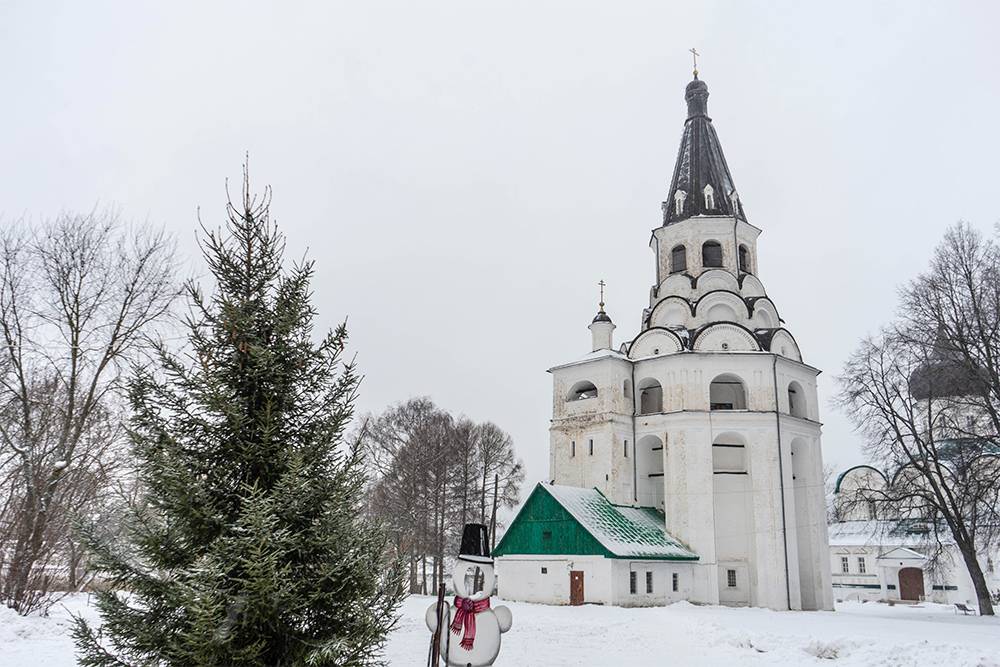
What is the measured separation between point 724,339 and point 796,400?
5.15 m

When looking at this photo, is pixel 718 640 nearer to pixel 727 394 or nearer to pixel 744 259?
pixel 727 394

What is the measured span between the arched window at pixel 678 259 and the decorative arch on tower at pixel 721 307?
2427 millimetres

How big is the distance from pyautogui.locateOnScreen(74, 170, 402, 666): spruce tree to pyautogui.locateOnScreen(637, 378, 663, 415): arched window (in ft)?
92.2

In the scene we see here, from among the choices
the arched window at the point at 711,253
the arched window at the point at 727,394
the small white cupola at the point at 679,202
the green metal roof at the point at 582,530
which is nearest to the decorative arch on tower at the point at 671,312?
the arched window at the point at 711,253

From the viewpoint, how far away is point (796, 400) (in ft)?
112

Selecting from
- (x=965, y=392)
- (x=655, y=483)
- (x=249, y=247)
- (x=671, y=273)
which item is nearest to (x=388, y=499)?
(x=655, y=483)

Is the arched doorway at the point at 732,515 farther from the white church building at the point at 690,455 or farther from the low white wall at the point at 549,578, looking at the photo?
the low white wall at the point at 549,578

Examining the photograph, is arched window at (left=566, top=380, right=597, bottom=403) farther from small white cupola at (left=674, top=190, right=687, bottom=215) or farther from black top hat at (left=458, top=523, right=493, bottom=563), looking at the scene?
black top hat at (left=458, top=523, right=493, bottom=563)

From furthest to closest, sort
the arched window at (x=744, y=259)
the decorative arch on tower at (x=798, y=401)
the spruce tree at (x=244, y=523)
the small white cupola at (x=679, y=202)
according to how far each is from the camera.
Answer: the small white cupola at (x=679, y=202), the arched window at (x=744, y=259), the decorative arch on tower at (x=798, y=401), the spruce tree at (x=244, y=523)

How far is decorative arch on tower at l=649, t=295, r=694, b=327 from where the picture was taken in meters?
34.4

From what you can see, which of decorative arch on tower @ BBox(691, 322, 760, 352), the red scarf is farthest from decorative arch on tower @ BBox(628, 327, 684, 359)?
the red scarf

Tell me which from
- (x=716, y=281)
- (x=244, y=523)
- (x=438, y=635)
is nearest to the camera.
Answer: (x=244, y=523)

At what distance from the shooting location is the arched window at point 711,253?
3570 cm

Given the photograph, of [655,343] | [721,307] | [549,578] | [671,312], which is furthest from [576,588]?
[721,307]
